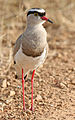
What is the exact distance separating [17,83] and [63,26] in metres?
3.25

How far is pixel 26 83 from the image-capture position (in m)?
4.43

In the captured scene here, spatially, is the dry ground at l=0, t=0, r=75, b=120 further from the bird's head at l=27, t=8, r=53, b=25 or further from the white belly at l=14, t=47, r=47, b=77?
the bird's head at l=27, t=8, r=53, b=25

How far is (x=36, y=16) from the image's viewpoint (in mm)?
3311

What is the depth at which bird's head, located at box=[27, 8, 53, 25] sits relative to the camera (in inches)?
129

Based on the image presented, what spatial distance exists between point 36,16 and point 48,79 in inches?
62.6

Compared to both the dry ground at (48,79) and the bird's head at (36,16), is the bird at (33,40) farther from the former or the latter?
the dry ground at (48,79)

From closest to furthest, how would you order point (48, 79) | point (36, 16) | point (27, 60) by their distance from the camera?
point (36, 16) < point (27, 60) < point (48, 79)

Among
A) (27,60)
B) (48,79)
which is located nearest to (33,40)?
(27,60)

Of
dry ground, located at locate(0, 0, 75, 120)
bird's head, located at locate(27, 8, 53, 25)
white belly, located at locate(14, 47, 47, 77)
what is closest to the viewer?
bird's head, located at locate(27, 8, 53, 25)

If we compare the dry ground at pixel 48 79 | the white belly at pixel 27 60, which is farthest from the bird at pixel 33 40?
the dry ground at pixel 48 79

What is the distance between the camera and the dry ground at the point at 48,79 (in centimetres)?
366

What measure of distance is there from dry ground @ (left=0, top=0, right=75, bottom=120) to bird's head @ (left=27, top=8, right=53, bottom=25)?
1.07m

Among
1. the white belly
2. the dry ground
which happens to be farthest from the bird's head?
the dry ground

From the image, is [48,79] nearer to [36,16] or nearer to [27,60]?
[27,60]
